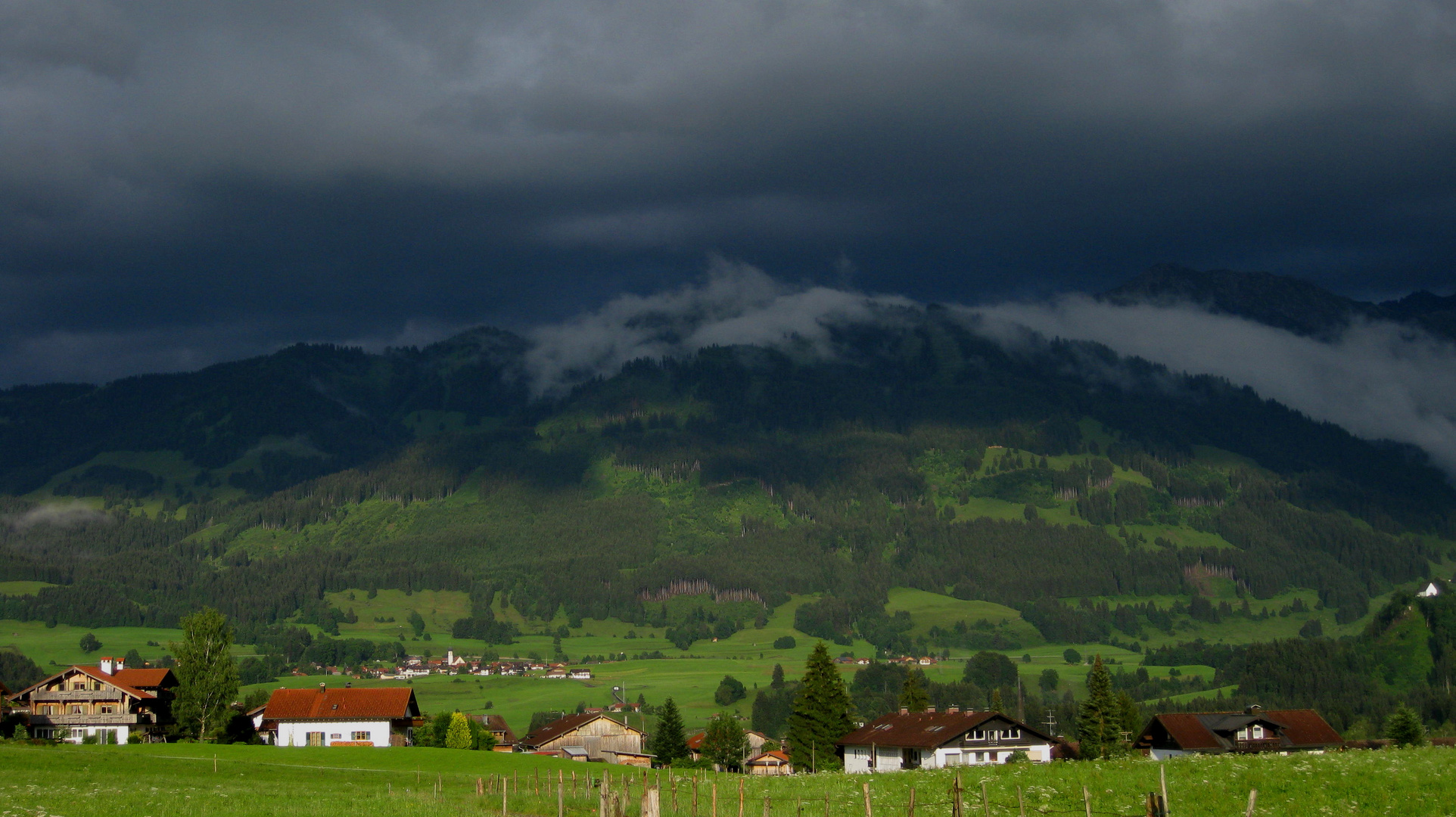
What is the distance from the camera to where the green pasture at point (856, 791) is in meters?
43.6

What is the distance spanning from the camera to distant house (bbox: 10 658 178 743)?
11888 cm

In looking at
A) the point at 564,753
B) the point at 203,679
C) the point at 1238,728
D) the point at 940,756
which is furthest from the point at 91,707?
the point at 1238,728

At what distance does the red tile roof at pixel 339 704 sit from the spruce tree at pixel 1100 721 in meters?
67.8

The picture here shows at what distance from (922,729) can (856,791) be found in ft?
186

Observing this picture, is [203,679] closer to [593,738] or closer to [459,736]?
[459,736]

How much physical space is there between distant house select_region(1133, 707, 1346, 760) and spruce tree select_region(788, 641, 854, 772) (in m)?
26.6

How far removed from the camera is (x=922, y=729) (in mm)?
109562

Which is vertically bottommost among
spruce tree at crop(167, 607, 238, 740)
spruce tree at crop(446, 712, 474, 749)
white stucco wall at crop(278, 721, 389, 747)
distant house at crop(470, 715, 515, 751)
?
distant house at crop(470, 715, 515, 751)

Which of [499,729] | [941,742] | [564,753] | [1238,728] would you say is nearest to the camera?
[941,742]

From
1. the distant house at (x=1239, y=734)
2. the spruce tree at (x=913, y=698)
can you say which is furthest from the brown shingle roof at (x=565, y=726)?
the distant house at (x=1239, y=734)

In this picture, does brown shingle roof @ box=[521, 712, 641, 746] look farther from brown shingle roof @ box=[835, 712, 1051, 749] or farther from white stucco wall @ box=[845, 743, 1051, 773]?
white stucco wall @ box=[845, 743, 1051, 773]

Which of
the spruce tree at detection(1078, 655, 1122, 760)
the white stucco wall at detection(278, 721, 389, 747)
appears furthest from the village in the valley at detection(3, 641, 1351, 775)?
the spruce tree at detection(1078, 655, 1122, 760)

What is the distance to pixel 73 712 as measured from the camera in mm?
121000

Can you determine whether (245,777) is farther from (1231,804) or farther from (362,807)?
(1231,804)
